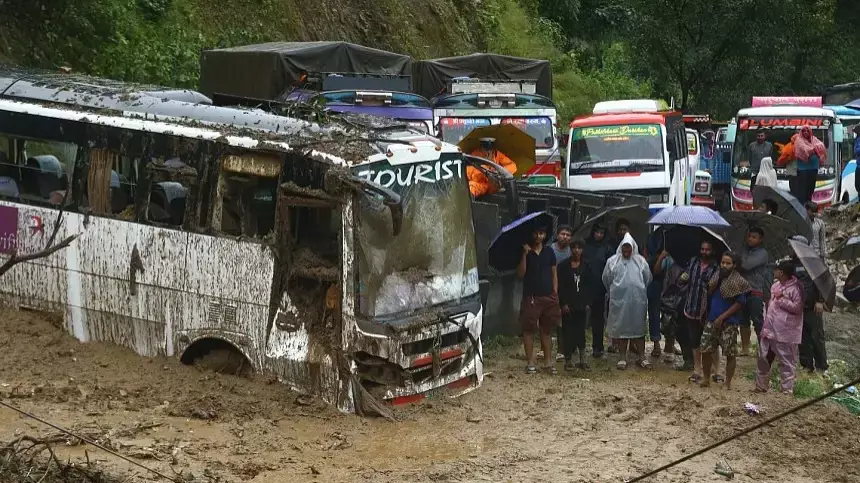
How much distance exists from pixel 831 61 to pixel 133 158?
113ft

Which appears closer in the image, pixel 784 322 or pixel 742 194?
pixel 784 322

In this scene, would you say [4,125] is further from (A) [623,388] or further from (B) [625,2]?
(B) [625,2]

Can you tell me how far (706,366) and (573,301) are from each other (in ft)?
5.03

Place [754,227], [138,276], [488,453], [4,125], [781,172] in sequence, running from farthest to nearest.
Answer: [781,172] → [754,227] → [4,125] → [138,276] → [488,453]

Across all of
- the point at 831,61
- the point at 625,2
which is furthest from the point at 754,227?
the point at 831,61

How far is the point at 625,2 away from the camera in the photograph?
3822cm

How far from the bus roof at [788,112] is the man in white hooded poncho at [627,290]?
39.8 feet

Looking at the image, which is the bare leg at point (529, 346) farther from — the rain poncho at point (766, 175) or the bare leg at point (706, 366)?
the rain poncho at point (766, 175)

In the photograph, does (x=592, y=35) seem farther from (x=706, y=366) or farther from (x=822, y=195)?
(x=706, y=366)

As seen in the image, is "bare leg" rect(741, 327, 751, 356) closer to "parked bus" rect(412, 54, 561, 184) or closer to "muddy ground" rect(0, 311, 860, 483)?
"muddy ground" rect(0, 311, 860, 483)

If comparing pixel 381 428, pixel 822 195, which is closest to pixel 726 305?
pixel 381 428

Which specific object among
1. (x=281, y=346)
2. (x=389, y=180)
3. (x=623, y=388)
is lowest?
(x=623, y=388)

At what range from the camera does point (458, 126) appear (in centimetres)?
1870

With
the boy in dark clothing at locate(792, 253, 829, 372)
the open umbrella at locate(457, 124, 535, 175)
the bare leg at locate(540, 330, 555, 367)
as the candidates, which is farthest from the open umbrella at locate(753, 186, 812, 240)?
the open umbrella at locate(457, 124, 535, 175)
